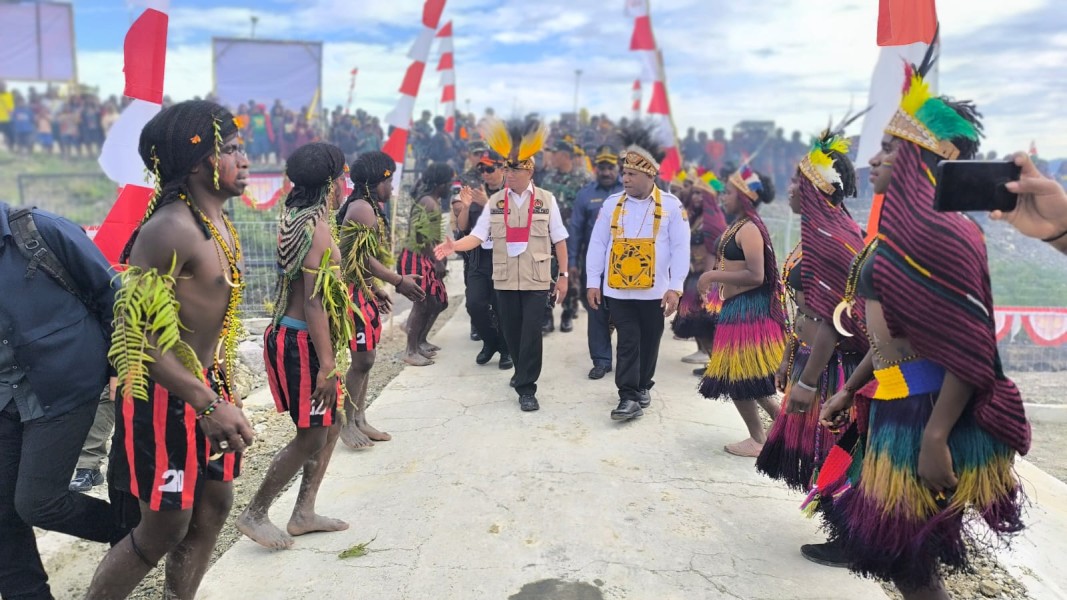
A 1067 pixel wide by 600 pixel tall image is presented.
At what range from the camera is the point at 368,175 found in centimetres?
442

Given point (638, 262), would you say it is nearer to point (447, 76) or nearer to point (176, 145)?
point (176, 145)

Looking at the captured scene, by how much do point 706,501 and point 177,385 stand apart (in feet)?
8.77

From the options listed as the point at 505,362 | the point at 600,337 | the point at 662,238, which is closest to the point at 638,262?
the point at 662,238

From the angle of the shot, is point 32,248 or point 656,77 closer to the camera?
point 32,248

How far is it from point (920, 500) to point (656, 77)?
24.6 feet

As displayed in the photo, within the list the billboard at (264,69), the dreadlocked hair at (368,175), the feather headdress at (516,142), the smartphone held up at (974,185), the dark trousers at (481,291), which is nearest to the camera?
the smartphone held up at (974,185)

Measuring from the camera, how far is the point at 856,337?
3053mm

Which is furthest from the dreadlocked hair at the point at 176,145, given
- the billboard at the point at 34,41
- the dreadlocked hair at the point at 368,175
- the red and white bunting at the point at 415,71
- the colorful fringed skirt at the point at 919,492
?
the billboard at the point at 34,41

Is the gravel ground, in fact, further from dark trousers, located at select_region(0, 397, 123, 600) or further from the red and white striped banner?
the red and white striped banner

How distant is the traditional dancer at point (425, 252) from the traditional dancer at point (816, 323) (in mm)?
3806

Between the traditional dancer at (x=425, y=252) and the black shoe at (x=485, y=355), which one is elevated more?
the traditional dancer at (x=425, y=252)

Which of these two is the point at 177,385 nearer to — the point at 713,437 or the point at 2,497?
the point at 2,497

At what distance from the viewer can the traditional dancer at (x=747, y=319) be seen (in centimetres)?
421

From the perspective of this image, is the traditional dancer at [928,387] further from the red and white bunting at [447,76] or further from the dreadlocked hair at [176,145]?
the red and white bunting at [447,76]
